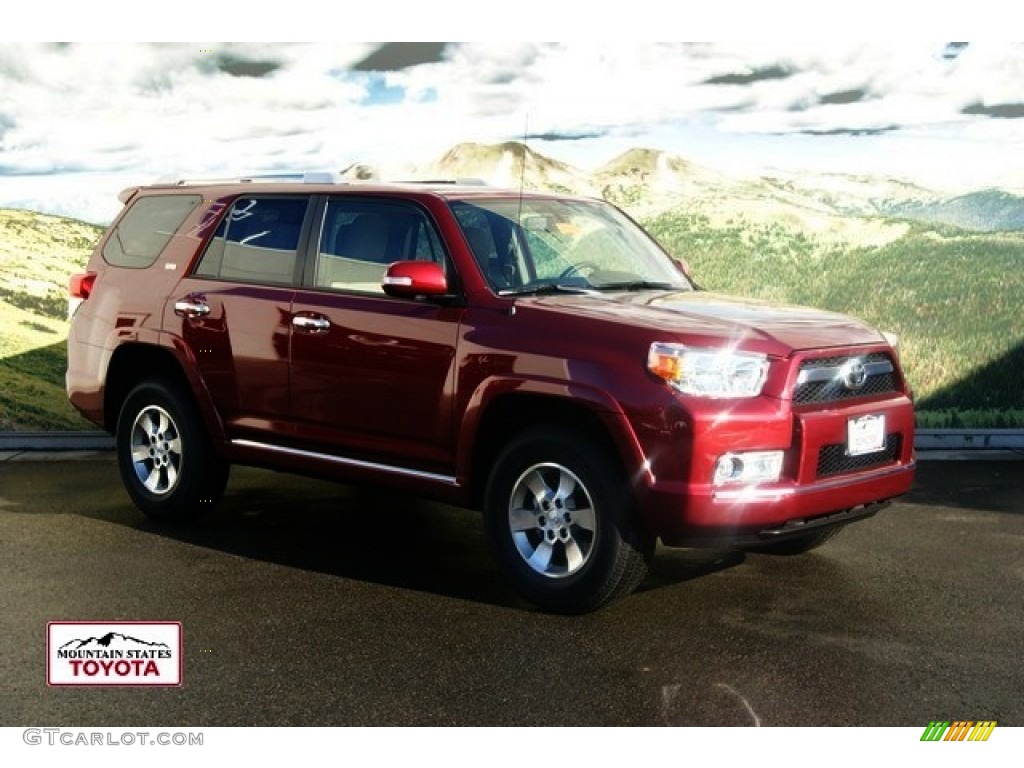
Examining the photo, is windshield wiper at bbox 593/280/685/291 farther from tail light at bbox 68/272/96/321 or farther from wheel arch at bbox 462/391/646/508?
tail light at bbox 68/272/96/321

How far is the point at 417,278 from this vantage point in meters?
6.40

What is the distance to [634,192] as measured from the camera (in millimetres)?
11969

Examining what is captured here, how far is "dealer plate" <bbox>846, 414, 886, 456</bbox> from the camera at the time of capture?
615 cm

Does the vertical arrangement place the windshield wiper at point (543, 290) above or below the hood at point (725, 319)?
above

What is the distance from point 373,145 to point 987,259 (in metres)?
5.15

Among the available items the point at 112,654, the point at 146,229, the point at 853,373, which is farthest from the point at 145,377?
the point at 853,373

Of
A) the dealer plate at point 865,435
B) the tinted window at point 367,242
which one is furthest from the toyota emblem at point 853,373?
the tinted window at point 367,242

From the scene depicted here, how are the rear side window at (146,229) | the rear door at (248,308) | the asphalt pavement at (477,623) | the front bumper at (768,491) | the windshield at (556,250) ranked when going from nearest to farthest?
the asphalt pavement at (477,623), the front bumper at (768,491), the windshield at (556,250), the rear door at (248,308), the rear side window at (146,229)

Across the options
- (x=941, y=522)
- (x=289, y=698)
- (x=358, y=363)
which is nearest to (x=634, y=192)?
(x=941, y=522)

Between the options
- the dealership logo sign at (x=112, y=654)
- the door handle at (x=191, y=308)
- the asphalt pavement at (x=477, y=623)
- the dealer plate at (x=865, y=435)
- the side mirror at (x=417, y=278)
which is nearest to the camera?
the asphalt pavement at (x=477, y=623)

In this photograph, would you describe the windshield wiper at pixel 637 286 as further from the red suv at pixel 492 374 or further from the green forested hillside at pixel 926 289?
the green forested hillside at pixel 926 289

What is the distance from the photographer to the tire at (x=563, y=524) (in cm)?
593

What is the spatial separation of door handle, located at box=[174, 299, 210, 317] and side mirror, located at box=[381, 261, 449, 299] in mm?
1556
